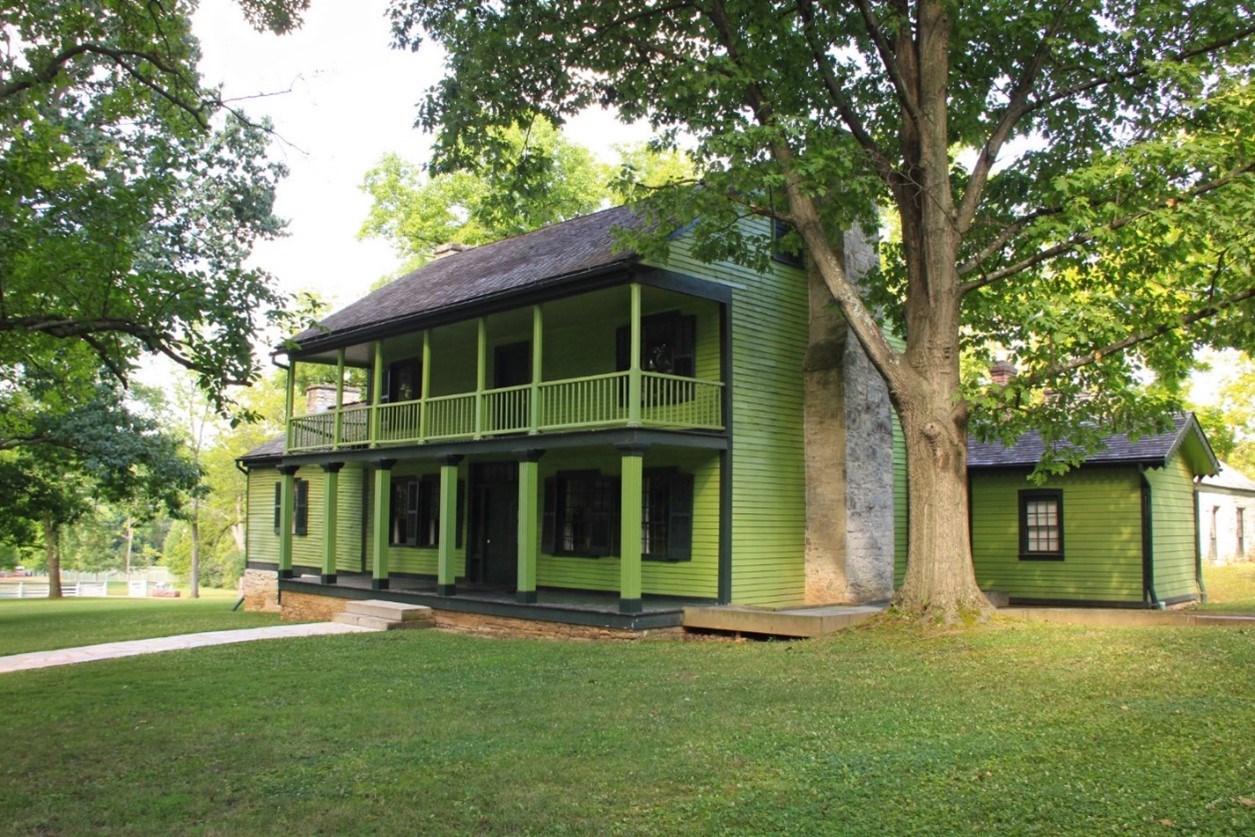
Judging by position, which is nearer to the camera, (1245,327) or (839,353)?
(1245,327)

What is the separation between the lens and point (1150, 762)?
234 inches

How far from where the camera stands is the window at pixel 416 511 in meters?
21.2

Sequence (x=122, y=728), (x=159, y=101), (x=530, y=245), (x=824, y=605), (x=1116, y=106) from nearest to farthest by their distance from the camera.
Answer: (x=122, y=728) < (x=159, y=101) < (x=1116, y=106) < (x=824, y=605) < (x=530, y=245)

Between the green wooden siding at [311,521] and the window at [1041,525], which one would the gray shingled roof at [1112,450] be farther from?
the green wooden siding at [311,521]

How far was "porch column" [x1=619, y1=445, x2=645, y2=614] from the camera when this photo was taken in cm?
1378

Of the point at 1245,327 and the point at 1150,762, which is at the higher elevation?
the point at 1245,327

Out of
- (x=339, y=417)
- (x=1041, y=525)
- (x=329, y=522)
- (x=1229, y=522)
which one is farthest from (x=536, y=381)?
(x=1229, y=522)

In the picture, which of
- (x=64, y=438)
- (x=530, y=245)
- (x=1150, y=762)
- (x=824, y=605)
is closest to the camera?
(x=1150, y=762)

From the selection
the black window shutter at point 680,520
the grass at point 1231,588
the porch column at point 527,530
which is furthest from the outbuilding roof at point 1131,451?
the porch column at point 527,530

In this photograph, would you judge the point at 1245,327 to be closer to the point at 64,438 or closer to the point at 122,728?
the point at 122,728

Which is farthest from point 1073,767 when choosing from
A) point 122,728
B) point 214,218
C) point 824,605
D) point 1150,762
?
point 214,218

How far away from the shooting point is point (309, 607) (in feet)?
66.7

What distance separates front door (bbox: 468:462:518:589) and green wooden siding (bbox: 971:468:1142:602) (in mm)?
9221

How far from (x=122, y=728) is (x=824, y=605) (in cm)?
1118
